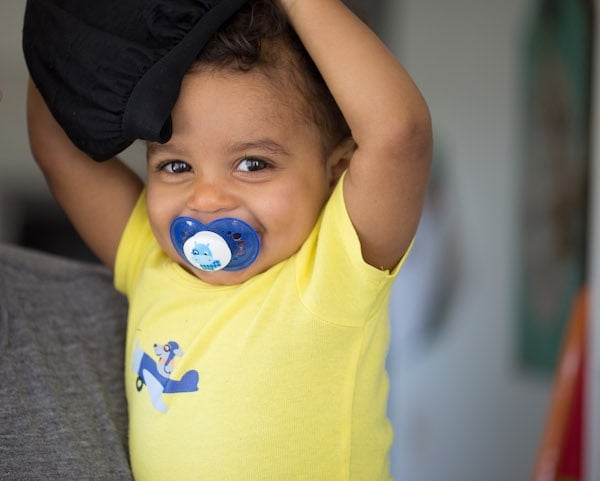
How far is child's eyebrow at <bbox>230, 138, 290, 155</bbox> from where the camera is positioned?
3.62 ft

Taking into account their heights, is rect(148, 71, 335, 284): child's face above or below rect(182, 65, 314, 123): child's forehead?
below

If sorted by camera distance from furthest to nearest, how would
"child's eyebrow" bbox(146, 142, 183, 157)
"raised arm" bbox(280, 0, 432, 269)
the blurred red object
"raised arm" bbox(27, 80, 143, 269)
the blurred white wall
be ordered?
1. the blurred white wall
2. the blurred red object
3. "raised arm" bbox(27, 80, 143, 269)
4. "child's eyebrow" bbox(146, 142, 183, 157)
5. "raised arm" bbox(280, 0, 432, 269)

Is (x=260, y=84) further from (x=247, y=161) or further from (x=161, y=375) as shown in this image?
(x=161, y=375)

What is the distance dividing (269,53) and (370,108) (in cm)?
16

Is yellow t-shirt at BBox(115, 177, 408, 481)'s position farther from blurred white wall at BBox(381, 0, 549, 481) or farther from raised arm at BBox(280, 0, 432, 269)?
blurred white wall at BBox(381, 0, 549, 481)

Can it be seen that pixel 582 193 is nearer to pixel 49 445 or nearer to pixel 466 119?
pixel 466 119

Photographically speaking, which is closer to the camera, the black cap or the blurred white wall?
the black cap

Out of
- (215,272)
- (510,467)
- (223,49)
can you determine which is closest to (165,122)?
(223,49)

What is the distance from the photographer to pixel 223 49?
1079 mm

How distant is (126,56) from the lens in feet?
3.40

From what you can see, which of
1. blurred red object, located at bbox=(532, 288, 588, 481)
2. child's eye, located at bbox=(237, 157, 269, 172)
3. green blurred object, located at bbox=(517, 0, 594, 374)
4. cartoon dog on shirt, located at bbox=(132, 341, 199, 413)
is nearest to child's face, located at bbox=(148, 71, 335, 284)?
child's eye, located at bbox=(237, 157, 269, 172)

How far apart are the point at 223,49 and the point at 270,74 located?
68 mm

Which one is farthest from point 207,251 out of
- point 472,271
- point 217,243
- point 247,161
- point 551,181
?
point 472,271

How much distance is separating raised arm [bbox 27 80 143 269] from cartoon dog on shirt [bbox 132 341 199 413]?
0.25 metres
